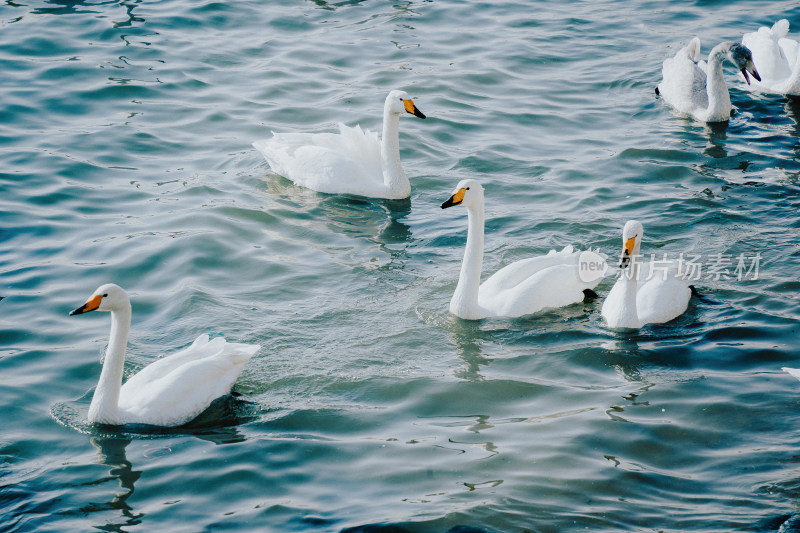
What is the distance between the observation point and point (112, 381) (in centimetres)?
773

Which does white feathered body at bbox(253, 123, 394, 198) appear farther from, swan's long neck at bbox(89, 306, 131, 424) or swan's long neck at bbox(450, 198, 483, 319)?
swan's long neck at bbox(89, 306, 131, 424)

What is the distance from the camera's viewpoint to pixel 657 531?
6.44m

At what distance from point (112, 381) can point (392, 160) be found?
5529 mm

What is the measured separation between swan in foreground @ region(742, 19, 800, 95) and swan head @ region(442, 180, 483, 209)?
25.0 ft

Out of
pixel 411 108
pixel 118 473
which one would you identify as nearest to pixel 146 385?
pixel 118 473

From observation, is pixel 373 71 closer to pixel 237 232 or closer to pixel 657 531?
pixel 237 232

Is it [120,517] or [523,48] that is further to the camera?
[523,48]

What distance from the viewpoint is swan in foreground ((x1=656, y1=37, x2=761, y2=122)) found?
46.0 feet

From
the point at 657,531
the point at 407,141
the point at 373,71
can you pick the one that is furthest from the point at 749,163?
the point at 657,531

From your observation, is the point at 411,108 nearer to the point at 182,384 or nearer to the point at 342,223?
the point at 342,223

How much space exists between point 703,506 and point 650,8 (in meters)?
14.1

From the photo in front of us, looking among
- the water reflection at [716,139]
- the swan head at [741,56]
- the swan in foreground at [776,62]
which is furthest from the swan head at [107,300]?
the swan in foreground at [776,62]

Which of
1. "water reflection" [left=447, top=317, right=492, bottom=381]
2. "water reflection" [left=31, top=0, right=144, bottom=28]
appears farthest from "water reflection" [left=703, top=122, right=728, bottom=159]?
"water reflection" [left=31, top=0, right=144, bottom=28]

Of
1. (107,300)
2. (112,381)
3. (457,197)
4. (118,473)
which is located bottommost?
(118,473)
